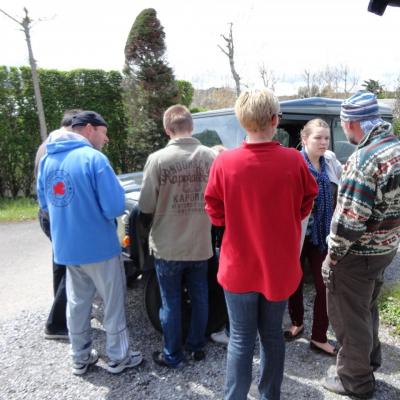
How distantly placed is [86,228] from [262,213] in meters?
1.22

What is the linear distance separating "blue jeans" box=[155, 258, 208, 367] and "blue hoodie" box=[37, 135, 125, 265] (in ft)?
1.34

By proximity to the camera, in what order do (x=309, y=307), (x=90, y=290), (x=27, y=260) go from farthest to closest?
(x=27, y=260), (x=309, y=307), (x=90, y=290)

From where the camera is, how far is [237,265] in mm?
1980

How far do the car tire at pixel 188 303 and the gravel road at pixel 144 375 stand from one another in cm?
19

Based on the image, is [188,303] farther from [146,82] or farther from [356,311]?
[146,82]

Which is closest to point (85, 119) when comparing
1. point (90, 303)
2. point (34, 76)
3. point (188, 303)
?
point (90, 303)

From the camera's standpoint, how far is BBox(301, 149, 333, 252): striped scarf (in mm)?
2871

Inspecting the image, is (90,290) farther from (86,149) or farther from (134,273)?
(86,149)

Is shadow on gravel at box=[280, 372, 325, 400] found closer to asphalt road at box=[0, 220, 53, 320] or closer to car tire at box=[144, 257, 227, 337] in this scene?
car tire at box=[144, 257, 227, 337]

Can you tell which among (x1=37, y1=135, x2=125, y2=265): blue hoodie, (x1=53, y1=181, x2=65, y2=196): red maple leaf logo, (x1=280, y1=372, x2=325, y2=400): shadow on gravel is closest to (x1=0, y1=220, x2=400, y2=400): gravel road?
(x1=280, y1=372, x2=325, y2=400): shadow on gravel

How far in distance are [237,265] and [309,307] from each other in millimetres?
2074

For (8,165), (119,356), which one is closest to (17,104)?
(8,165)

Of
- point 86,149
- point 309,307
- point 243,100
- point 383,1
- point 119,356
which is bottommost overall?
point 309,307

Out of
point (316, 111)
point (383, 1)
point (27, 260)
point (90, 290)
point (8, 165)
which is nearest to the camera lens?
point (383, 1)
